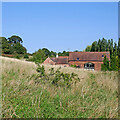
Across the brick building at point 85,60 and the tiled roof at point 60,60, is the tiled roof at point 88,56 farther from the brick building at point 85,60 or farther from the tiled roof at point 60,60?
the tiled roof at point 60,60

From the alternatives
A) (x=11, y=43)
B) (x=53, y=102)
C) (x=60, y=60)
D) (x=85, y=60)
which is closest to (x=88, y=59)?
(x=85, y=60)

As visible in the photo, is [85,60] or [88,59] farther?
[85,60]

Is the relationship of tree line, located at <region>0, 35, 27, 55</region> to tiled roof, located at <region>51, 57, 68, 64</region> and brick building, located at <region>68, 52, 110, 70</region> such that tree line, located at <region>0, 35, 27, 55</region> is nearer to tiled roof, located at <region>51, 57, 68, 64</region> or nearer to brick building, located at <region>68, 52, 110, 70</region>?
tiled roof, located at <region>51, 57, 68, 64</region>

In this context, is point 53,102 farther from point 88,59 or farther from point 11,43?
point 88,59

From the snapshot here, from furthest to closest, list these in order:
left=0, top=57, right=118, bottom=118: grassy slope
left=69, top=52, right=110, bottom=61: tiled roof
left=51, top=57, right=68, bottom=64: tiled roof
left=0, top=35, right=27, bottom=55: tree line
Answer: left=51, top=57, right=68, bottom=64: tiled roof
left=69, top=52, right=110, bottom=61: tiled roof
left=0, top=35, right=27, bottom=55: tree line
left=0, top=57, right=118, bottom=118: grassy slope

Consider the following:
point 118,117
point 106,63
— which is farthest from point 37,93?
point 106,63

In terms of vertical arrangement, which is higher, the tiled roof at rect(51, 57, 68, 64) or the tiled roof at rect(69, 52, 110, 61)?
the tiled roof at rect(69, 52, 110, 61)

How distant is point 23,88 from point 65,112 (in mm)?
1682

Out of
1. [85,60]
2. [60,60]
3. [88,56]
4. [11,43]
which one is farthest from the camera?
[60,60]

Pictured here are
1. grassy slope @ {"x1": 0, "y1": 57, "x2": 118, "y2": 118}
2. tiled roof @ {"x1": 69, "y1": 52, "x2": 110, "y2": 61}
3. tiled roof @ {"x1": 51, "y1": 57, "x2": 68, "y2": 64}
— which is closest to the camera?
grassy slope @ {"x1": 0, "y1": 57, "x2": 118, "y2": 118}

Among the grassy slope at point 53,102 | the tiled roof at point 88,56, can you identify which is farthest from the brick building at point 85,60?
the grassy slope at point 53,102

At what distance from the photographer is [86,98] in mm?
4496

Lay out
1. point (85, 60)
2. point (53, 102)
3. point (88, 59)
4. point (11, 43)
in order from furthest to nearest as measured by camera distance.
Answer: point (85, 60), point (88, 59), point (11, 43), point (53, 102)

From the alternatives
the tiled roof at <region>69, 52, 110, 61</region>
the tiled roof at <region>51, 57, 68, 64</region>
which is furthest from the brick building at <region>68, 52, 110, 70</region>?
the tiled roof at <region>51, 57, 68, 64</region>
